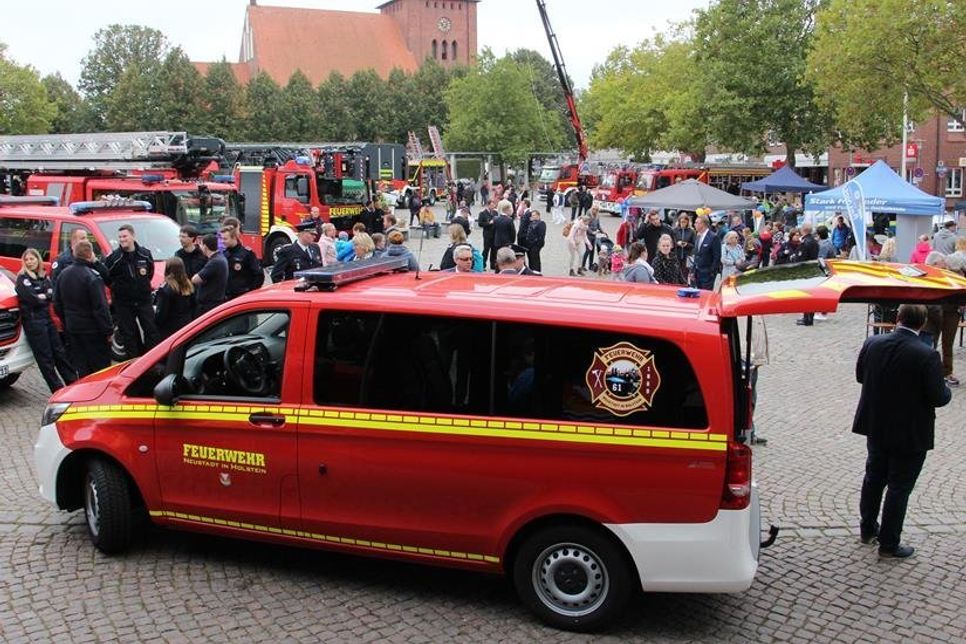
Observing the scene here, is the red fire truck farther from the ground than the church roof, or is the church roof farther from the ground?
the church roof

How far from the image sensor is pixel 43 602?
5.53 metres

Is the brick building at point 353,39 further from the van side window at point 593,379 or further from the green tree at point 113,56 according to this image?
the van side window at point 593,379

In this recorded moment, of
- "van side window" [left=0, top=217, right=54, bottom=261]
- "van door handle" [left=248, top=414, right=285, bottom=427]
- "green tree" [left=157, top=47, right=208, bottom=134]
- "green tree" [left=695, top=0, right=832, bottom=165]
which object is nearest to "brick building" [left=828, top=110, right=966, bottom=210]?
"green tree" [left=695, top=0, right=832, bottom=165]

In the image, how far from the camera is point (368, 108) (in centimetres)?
7812

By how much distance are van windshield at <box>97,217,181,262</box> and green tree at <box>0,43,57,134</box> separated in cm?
5502

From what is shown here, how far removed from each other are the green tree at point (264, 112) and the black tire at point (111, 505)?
6868 cm

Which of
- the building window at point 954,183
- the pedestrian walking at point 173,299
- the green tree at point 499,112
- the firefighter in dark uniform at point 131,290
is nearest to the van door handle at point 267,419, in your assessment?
the pedestrian walking at point 173,299

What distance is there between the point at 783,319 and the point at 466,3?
95.1 m

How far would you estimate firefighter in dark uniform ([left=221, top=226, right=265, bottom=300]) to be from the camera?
11258 mm

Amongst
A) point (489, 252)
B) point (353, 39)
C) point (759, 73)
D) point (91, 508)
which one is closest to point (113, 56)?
point (353, 39)

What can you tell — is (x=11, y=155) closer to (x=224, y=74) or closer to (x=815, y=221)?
(x=815, y=221)

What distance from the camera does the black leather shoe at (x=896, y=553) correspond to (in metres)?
6.21

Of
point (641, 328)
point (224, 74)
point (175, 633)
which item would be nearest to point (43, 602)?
point (175, 633)

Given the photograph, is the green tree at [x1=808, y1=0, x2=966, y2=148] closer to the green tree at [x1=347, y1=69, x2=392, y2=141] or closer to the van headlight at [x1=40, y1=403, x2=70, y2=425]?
the van headlight at [x1=40, y1=403, x2=70, y2=425]
